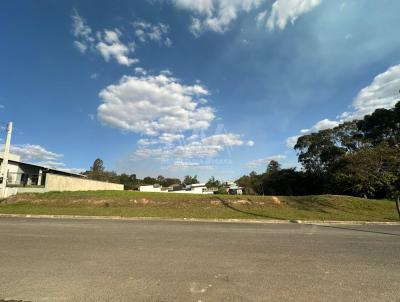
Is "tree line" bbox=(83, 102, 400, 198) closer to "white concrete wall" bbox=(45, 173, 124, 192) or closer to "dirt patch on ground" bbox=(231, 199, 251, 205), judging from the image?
"dirt patch on ground" bbox=(231, 199, 251, 205)

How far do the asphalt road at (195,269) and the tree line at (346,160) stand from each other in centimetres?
1150

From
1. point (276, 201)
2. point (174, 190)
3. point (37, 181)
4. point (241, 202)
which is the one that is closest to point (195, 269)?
point (241, 202)

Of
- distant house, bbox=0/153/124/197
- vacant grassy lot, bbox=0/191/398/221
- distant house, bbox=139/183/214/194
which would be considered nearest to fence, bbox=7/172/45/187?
distant house, bbox=0/153/124/197

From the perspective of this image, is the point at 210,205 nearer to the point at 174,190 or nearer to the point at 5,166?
the point at 5,166

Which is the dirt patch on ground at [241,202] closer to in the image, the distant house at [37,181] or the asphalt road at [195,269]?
the asphalt road at [195,269]

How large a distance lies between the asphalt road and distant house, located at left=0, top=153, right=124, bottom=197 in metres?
20.2

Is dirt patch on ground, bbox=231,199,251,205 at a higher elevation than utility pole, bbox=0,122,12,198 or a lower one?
lower

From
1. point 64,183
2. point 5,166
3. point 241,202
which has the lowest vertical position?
point 241,202

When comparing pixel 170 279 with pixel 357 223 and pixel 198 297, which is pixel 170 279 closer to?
pixel 198 297

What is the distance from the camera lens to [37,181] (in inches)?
1587

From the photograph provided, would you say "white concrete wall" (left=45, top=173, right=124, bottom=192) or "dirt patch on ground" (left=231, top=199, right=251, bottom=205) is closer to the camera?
"dirt patch on ground" (left=231, top=199, right=251, bottom=205)

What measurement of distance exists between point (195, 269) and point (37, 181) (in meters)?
41.0

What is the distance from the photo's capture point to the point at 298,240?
32.4 feet

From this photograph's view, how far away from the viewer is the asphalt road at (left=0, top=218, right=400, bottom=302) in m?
4.77
